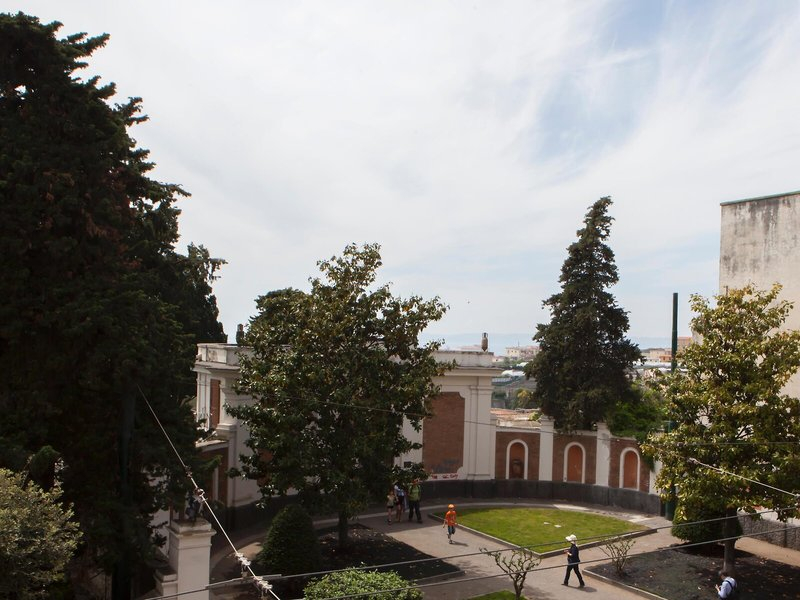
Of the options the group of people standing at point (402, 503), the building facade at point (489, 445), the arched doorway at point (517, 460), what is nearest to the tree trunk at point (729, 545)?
the building facade at point (489, 445)

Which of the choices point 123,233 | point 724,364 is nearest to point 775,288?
point 724,364

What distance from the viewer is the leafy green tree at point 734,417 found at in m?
17.2

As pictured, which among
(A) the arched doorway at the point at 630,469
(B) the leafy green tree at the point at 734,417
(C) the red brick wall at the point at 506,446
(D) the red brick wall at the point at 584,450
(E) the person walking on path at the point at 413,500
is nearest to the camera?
(B) the leafy green tree at the point at 734,417

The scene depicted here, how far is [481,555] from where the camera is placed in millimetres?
22391

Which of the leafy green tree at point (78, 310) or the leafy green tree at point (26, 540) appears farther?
the leafy green tree at point (78, 310)

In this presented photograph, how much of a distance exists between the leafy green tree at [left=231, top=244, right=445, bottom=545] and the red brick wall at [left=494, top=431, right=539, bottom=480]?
11689 millimetres

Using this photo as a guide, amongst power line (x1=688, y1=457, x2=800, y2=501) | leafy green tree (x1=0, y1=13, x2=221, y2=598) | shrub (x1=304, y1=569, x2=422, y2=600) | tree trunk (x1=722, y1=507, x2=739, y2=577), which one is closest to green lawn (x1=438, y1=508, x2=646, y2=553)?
tree trunk (x1=722, y1=507, x2=739, y2=577)

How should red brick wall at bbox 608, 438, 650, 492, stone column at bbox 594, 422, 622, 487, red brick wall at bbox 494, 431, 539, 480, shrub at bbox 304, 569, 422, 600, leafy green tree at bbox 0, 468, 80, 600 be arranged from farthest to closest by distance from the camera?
1. red brick wall at bbox 494, 431, 539, 480
2. stone column at bbox 594, 422, 622, 487
3. red brick wall at bbox 608, 438, 650, 492
4. shrub at bbox 304, 569, 422, 600
5. leafy green tree at bbox 0, 468, 80, 600

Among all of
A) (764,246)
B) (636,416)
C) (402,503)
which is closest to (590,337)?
(636,416)

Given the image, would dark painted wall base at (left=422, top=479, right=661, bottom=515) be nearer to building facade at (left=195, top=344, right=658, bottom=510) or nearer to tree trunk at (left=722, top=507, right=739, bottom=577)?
building facade at (left=195, top=344, right=658, bottom=510)

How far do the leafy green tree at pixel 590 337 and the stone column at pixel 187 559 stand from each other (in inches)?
767

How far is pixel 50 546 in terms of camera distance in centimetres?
997

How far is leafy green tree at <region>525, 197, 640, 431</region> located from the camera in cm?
2953

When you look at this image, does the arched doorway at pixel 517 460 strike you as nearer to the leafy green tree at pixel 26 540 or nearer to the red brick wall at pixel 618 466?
the red brick wall at pixel 618 466
